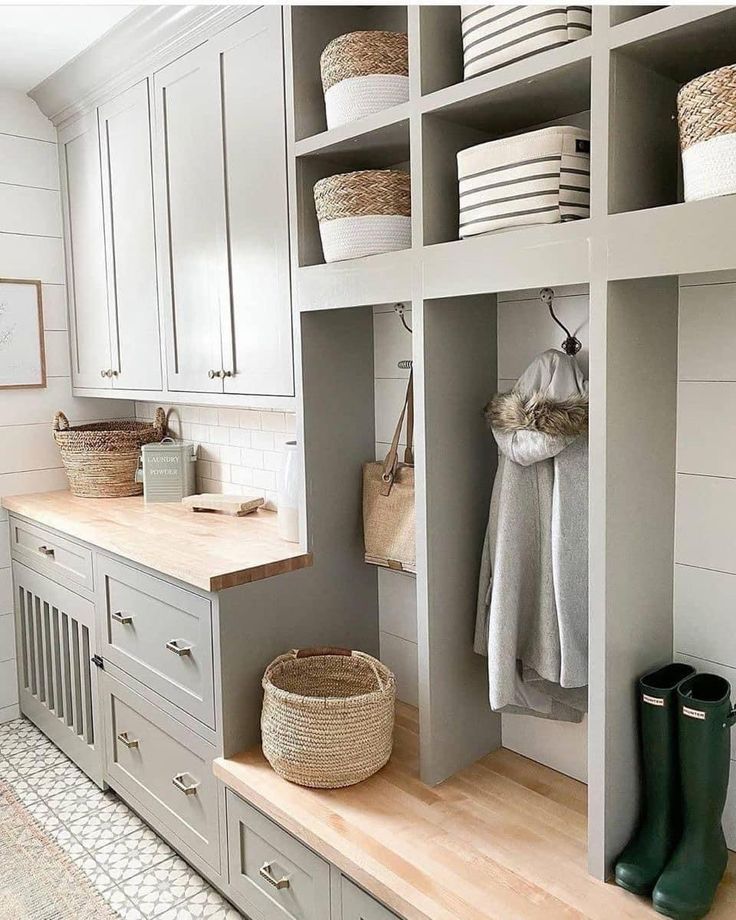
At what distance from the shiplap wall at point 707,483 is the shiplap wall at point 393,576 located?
83 centimetres

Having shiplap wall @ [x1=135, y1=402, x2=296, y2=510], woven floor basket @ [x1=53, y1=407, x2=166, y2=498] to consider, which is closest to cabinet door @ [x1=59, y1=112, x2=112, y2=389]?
woven floor basket @ [x1=53, y1=407, x2=166, y2=498]

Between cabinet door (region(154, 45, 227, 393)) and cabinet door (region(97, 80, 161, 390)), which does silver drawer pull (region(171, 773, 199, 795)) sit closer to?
cabinet door (region(154, 45, 227, 393))

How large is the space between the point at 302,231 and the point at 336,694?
121cm

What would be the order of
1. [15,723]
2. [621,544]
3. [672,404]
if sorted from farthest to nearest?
[15,723], [672,404], [621,544]

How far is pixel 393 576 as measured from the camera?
2.45 metres

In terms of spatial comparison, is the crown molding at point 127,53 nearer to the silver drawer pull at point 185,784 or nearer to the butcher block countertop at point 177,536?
the butcher block countertop at point 177,536

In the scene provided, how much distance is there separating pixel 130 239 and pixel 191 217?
0.47m

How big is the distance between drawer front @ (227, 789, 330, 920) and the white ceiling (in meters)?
2.37

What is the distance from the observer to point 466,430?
6.48ft

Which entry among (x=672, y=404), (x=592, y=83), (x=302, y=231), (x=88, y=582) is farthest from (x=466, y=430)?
(x=88, y=582)

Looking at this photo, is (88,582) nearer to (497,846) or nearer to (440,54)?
(497,846)

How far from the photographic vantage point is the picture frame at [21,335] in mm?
3299

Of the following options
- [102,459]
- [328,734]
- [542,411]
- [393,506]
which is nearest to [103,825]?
[328,734]

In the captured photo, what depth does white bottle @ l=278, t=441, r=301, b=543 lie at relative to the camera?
2389mm
